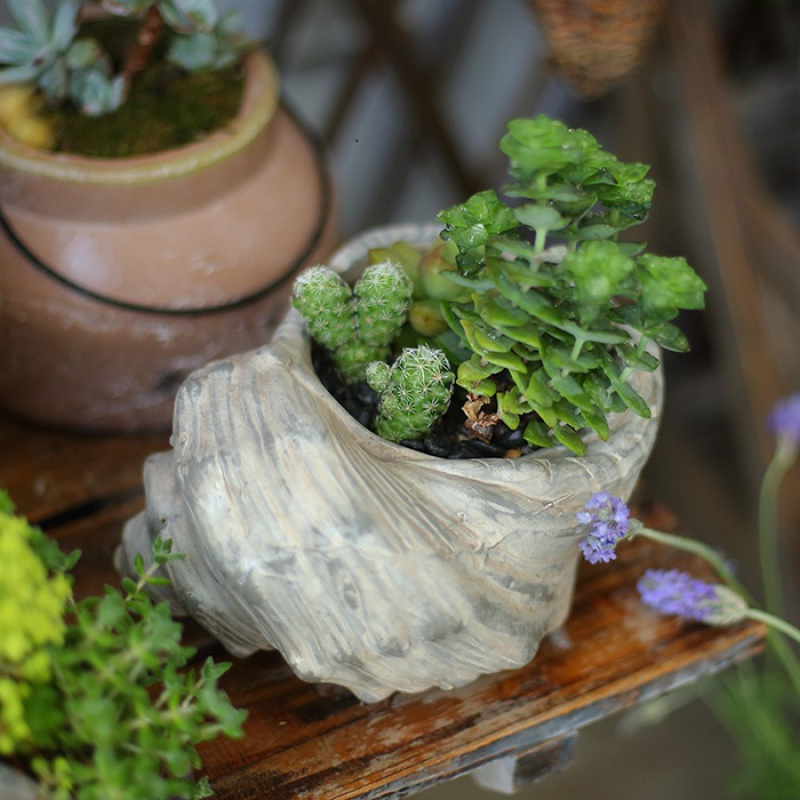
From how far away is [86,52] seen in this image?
0.77 m

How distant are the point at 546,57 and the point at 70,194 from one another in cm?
52

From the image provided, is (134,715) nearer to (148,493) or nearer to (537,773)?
(148,493)

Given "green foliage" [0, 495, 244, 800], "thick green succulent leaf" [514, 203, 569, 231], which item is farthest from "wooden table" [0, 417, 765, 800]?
"thick green succulent leaf" [514, 203, 569, 231]

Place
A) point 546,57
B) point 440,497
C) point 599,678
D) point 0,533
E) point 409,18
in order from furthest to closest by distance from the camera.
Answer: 1. point 409,18
2. point 546,57
3. point 599,678
4. point 440,497
5. point 0,533

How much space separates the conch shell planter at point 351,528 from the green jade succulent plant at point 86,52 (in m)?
0.31

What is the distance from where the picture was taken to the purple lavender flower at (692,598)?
69 cm

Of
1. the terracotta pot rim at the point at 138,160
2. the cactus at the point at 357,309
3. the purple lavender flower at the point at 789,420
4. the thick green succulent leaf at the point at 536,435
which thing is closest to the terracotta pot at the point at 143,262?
the terracotta pot rim at the point at 138,160

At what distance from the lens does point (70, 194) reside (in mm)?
738

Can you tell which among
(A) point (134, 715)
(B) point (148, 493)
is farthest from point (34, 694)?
(B) point (148, 493)

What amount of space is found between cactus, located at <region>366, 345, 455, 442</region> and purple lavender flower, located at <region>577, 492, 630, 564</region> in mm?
106

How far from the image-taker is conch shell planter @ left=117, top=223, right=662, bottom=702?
53 cm

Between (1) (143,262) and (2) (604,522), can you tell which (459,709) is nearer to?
(2) (604,522)

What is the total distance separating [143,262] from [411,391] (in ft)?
0.96

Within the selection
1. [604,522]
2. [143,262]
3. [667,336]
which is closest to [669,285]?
[667,336]
